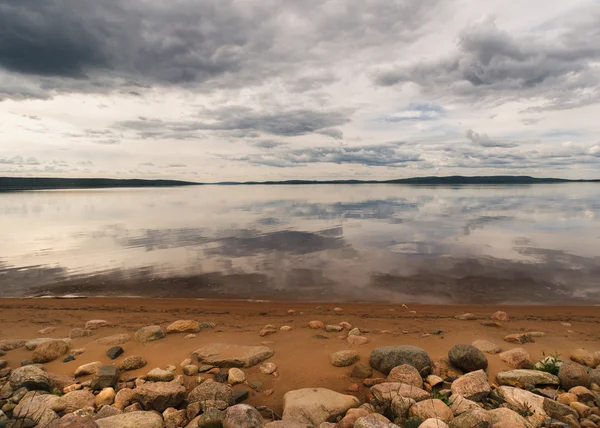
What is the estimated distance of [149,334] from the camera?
8602 millimetres

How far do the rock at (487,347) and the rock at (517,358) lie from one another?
0.26 meters

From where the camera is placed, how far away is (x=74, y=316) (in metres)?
11.0

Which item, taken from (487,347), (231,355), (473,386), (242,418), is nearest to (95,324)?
(231,355)

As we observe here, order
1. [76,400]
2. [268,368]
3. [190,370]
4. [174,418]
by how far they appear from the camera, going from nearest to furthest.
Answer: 1. [174,418]
2. [76,400]
3. [190,370]
4. [268,368]

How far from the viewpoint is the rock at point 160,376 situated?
21.1 feet

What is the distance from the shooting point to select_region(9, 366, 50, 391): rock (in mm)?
6121

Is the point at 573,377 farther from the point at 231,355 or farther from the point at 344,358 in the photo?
the point at 231,355

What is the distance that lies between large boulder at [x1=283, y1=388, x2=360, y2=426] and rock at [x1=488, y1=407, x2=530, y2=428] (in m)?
2.02

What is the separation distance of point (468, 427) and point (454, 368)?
2.28 meters

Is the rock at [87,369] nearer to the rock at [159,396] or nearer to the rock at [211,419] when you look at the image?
the rock at [159,396]

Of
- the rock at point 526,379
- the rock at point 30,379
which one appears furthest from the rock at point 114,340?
the rock at point 526,379

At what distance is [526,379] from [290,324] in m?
5.77

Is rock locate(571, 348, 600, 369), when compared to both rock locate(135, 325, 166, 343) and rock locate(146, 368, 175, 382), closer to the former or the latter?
rock locate(146, 368, 175, 382)

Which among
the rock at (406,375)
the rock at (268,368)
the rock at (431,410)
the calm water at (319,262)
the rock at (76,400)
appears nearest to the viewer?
the rock at (431,410)
